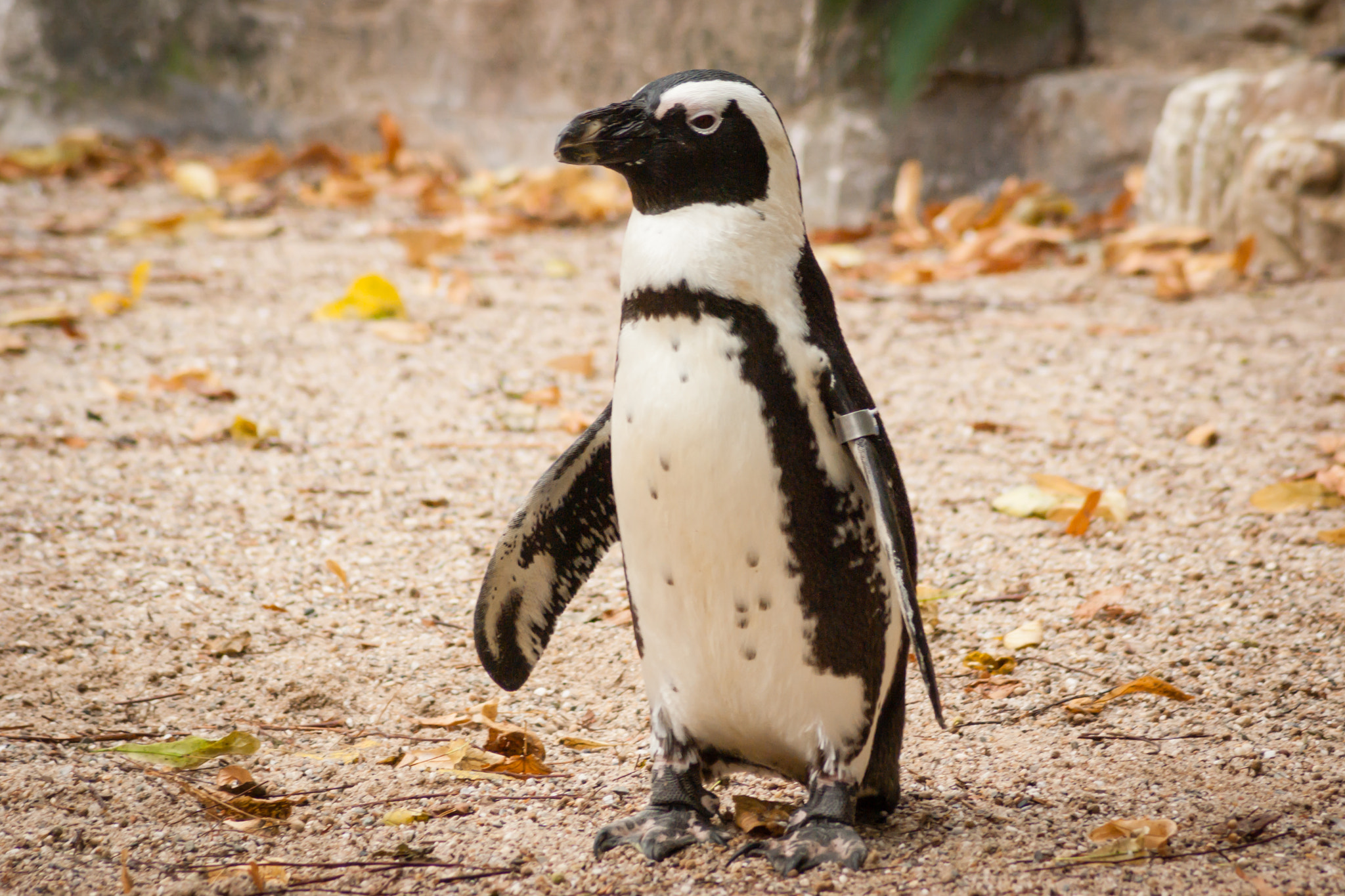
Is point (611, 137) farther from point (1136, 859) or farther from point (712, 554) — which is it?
point (1136, 859)

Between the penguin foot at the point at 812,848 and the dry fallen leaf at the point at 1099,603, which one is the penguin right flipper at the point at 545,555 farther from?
the dry fallen leaf at the point at 1099,603


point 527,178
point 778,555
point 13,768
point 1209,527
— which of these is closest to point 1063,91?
point 527,178

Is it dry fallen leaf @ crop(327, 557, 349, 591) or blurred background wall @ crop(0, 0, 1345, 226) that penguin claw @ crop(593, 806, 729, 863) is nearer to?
dry fallen leaf @ crop(327, 557, 349, 591)

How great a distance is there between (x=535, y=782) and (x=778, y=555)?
1.87 ft

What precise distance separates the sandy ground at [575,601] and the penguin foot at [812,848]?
0.09 feet

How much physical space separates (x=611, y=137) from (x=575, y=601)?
1236 millimetres

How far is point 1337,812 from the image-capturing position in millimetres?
1585

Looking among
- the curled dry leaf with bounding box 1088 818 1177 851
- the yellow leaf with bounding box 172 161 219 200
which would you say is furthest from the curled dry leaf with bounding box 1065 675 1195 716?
the yellow leaf with bounding box 172 161 219 200

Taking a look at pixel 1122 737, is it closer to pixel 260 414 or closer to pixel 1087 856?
pixel 1087 856

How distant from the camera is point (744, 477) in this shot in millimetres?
1513

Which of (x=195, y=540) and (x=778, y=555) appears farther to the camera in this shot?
(x=195, y=540)

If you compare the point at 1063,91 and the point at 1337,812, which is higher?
the point at 1063,91

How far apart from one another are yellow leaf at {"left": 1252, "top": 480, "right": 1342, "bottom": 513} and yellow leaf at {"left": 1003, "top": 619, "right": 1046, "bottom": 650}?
2.53 feet

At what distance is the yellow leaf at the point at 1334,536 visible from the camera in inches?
98.7
